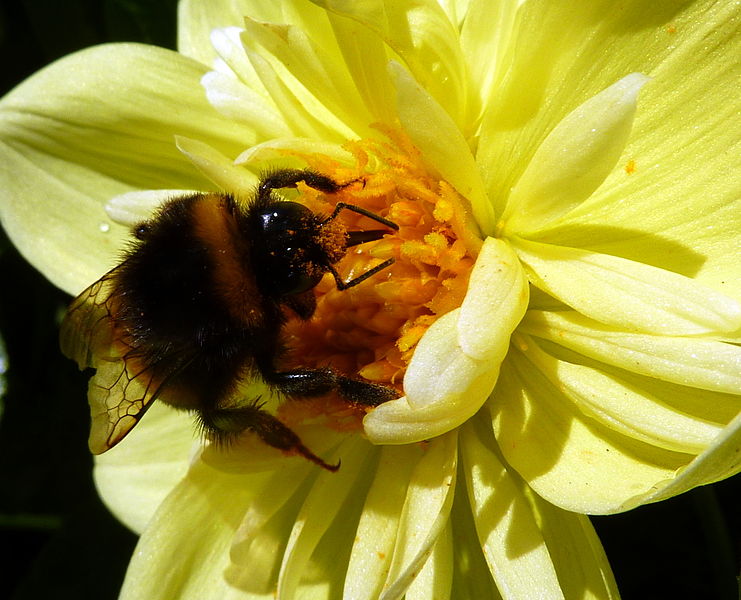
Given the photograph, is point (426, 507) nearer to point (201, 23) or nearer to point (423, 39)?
point (423, 39)

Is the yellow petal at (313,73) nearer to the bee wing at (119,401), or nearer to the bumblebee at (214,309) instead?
the bumblebee at (214,309)

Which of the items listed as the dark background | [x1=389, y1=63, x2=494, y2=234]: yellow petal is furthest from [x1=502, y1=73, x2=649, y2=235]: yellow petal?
the dark background

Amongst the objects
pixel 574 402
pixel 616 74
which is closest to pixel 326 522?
pixel 574 402

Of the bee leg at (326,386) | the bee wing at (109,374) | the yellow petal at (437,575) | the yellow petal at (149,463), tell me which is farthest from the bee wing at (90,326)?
the yellow petal at (437,575)

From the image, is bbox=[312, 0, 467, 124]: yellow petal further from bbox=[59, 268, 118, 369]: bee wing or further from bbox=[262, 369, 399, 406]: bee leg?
A: bbox=[59, 268, 118, 369]: bee wing

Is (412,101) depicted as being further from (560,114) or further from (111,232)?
(111,232)
